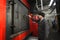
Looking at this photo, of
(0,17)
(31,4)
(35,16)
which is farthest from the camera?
(31,4)

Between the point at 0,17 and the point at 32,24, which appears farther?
the point at 32,24

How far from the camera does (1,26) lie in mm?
1915

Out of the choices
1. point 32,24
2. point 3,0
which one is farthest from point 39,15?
point 3,0

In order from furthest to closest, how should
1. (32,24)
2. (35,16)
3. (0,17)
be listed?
(32,24) → (35,16) → (0,17)

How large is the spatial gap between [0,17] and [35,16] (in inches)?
117

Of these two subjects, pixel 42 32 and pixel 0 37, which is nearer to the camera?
pixel 0 37

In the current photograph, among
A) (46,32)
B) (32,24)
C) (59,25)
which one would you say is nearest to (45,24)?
(46,32)

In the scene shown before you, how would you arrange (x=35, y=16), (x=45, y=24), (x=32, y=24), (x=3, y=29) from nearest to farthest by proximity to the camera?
1. (x=3, y=29)
2. (x=45, y=24)
3. (x=35, y=16)
4. (x=32, y=24)

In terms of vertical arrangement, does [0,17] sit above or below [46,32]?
above

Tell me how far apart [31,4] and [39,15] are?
1849mm

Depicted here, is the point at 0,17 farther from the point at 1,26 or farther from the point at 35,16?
the point at 35,16

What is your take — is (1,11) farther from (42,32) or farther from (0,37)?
(42,32)

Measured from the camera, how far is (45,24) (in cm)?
379

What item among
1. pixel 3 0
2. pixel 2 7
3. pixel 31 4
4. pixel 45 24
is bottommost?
pixel 45 24
